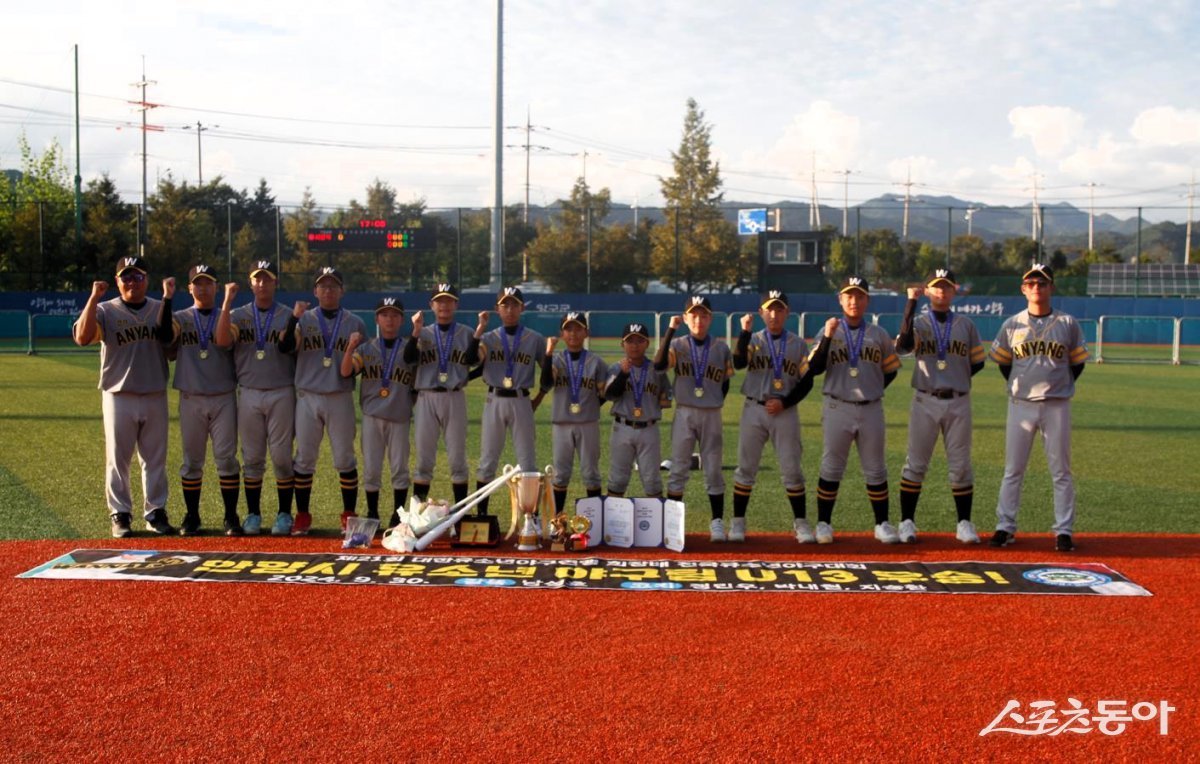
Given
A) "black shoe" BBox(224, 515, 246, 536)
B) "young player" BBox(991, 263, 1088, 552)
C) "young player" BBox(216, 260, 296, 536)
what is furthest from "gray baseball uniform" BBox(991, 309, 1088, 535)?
"black shoe" BBox(224, 515, 246, 536)

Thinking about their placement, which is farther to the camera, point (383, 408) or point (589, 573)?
point (383, 408)

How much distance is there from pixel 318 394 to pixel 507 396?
5.19 ft

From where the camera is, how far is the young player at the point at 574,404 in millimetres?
8570

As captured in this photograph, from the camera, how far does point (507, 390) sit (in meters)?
8.66

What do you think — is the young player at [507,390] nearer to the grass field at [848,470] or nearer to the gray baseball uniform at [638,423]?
the gray baseball uniform at [638,423]

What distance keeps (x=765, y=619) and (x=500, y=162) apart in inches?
1523

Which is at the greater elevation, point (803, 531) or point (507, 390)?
point (507, 390)

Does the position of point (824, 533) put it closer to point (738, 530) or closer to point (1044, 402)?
point (738, 530)

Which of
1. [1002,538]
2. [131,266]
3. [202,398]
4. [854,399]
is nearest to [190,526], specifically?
[202,398]

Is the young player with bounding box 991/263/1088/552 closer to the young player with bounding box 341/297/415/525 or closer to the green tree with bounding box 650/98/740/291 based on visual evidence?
the young player with bounding box 341/297/415/525

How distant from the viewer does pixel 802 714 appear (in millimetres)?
4855

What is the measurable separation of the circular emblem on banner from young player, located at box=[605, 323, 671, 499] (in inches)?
115


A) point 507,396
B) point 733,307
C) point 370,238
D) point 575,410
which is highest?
point 370,238

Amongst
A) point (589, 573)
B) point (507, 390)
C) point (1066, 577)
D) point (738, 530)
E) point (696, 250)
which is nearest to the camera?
point (1066, 577)
